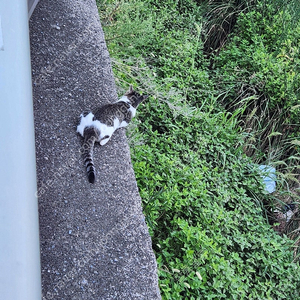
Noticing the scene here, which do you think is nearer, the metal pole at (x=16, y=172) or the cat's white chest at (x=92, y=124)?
the metal pole at (x=16, y=172)

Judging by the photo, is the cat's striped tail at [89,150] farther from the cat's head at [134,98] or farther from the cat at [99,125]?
the cat's head at [134,98]

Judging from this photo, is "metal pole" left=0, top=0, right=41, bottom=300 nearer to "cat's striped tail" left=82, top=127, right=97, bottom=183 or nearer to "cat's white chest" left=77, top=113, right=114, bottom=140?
"cat's striped tail" left=82, top=127, right=97, bottom=183

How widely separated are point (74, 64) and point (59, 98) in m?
0.34

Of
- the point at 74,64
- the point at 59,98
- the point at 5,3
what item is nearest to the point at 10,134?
the point at 5,3

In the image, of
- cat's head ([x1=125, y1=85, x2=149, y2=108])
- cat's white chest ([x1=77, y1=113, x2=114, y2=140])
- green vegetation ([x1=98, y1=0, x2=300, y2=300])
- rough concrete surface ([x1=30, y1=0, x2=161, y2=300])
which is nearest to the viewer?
rough concrete surface ([x1=30, y1=0, x2=161, y2=300])

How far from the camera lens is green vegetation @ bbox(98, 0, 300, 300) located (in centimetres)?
299

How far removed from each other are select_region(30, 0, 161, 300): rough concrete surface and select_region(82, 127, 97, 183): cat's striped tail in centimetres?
3

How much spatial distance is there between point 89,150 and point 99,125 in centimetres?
19

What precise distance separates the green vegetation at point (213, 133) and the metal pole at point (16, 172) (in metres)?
1.79

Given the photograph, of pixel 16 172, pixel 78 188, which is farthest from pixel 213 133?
pixel 16 172

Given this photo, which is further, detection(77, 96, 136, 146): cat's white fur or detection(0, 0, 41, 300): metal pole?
detection(77, 96, 136, 146): cat's white fur

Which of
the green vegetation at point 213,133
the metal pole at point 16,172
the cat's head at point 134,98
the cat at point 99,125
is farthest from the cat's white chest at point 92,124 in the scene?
the metal pole at point 16,172

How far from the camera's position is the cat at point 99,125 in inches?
85.7

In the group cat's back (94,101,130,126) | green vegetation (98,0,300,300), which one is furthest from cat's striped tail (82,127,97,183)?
green vegetation (98,0,300,300)
